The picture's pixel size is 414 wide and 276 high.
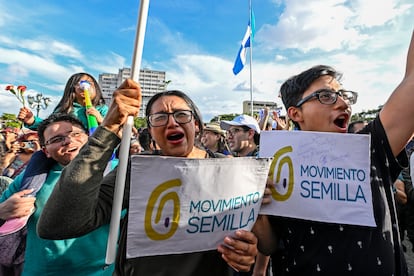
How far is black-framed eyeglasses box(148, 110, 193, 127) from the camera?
1.60m

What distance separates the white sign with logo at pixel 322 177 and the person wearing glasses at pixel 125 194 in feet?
0.98

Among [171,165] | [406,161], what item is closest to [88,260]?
[171,165]

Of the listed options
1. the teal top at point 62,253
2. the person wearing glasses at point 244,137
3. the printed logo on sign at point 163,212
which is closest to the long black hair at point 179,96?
the printed logo on sign at point 163,212

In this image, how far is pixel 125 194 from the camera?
1347mm

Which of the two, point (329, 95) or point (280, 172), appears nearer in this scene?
point (280, 172)

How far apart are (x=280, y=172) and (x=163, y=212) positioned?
2.08 ft

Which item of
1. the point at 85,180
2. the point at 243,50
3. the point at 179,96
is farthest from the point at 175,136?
the point at 243,50

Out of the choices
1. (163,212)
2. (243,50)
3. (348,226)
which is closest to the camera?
(163,212)

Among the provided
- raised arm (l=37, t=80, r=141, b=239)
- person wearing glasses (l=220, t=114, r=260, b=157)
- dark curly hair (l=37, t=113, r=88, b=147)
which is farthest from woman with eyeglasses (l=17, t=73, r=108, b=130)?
person wearing glasses (l=220, t=114, r=260, b=157)

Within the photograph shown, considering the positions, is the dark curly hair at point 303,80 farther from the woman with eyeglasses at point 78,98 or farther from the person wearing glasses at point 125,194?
the woman with eyeglasses at point 78,98

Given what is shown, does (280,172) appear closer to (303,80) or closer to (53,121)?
(303,80)

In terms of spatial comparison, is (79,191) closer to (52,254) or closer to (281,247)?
(52,254)

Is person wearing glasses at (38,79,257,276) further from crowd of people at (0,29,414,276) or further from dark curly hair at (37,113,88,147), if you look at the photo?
dark curly hair at (37,113,88,147)

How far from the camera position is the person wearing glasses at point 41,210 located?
1.60 m
